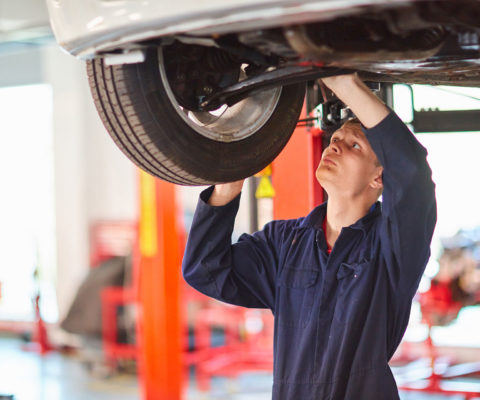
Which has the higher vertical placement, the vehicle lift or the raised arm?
the raised arm

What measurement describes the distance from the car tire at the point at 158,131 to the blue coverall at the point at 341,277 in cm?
29

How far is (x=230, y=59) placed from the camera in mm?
1707

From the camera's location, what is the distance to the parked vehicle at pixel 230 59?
3.94ft

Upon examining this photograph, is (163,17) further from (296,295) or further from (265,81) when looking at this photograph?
(296,295)

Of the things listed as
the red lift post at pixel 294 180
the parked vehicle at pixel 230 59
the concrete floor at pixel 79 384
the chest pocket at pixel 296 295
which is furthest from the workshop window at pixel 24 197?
the parked vehicle at pixel 230 59

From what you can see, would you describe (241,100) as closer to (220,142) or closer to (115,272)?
(220,142)

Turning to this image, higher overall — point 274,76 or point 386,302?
point 274,76

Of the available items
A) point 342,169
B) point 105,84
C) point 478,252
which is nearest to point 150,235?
point 478,252

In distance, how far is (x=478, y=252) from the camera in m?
5.03

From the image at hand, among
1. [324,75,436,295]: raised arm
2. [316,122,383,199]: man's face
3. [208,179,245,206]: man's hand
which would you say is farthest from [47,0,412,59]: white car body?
[316,122,383,199]: man's face

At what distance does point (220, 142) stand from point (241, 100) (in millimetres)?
171

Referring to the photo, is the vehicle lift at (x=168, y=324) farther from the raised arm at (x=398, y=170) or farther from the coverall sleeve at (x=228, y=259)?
the raised arm at (x=398, y=170)

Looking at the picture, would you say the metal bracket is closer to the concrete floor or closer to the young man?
the young man

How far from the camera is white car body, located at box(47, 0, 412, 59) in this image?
112 centimetres
